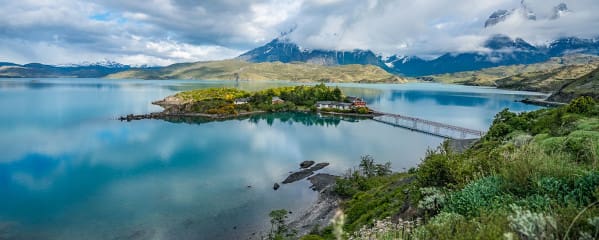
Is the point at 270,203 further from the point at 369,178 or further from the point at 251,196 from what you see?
the point at 369,178

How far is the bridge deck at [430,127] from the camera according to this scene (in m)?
63.1

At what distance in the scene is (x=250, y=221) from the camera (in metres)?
26.0

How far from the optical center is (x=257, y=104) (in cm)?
9969

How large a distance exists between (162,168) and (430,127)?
5995cm

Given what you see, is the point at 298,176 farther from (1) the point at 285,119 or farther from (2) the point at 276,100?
(2) the point at 276,100

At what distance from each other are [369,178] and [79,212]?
27.2 meters

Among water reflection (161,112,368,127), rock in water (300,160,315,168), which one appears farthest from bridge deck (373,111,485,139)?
rock in water (300,160,315,168)

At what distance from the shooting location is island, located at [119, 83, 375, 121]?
283ft

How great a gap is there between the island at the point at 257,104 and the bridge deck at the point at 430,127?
662 cm

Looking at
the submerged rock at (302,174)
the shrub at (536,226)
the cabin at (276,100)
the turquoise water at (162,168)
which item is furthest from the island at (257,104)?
the shrub at (536,226)

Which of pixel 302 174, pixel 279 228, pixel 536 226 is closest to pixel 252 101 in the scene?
pixel 302 174

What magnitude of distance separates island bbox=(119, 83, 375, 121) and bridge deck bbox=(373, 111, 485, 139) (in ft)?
21.7

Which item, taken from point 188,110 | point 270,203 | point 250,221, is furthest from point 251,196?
point 188,110

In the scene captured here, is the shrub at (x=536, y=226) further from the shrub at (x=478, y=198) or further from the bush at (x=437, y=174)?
the bush at (x=437, y=174)
